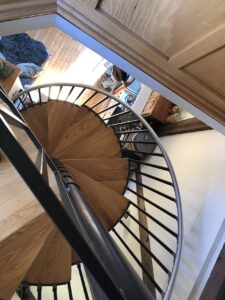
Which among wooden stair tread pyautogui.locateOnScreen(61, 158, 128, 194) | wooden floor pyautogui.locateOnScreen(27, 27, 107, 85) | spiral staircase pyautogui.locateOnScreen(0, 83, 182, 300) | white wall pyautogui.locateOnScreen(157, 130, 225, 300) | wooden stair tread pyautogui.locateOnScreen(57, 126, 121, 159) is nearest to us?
spiral staircase pyautogui.locateOnScreen(0, 83, 182, 300)

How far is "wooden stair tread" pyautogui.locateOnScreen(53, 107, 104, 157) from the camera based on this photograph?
2.78 metres

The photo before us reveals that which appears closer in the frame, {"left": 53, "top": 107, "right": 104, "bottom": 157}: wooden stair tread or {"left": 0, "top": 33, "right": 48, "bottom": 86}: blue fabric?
{"left": 53, "top": 107, "right": 104, "bottom": 157}: wooden stair tread

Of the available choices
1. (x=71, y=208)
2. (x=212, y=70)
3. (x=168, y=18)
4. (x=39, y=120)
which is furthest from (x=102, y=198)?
(x=168, y=18)

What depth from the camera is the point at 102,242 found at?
3.78 ft

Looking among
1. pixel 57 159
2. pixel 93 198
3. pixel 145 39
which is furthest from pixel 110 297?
pixel 57 159

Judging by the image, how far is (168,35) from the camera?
136 centimetres

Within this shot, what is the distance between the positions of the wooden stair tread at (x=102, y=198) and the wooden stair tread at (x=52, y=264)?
1.75ft

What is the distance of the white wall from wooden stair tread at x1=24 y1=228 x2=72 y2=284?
35.8 inches

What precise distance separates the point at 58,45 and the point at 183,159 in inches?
145

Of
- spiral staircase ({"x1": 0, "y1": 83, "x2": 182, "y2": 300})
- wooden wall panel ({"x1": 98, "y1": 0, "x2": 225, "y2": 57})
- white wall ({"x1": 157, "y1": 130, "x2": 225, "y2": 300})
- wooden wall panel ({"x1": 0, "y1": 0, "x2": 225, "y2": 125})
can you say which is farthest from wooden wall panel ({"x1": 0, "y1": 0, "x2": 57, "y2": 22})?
white wall ({"x1": 157, "y1": 130, "x2": 225, "y2": 300})

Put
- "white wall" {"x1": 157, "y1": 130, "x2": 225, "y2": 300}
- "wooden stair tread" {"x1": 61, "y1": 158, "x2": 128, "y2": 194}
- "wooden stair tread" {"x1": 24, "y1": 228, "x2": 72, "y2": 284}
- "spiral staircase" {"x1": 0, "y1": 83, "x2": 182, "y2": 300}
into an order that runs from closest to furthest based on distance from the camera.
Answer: "spiral staircase" {"x1": 0, "y1": 83, "x2": 182, "y2": 300}
"wooden stair tread" {"x1": 24, "y1": 228, "x2": 72, "y2": 284}
"white wall" {"x1": 157, "y1": 130, "x2": 225, "y2": 300}
"wooden stair tread" {"x1": 61, "y1": 158, "x2": 128, "y2": 194}

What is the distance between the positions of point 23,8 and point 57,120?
1.59 m

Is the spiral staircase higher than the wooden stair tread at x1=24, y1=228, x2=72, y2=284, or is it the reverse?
the spiral staircase

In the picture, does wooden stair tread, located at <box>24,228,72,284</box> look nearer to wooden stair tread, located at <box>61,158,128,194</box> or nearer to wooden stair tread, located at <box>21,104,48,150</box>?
wooden stair tread, located at <box>61,158,128,194</box>
